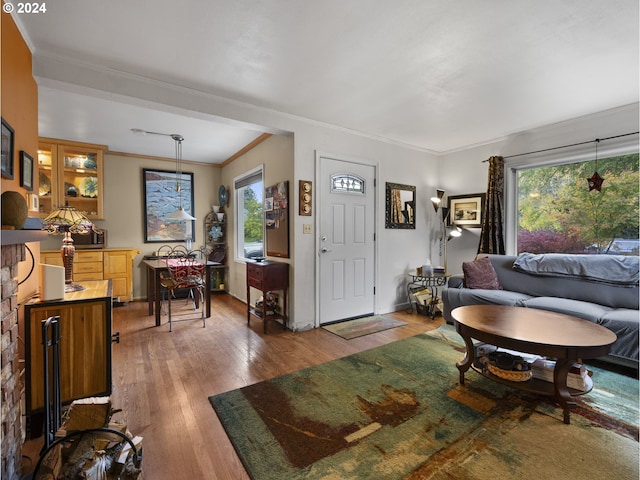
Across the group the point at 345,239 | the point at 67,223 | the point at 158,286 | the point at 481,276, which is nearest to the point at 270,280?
the point at 345,239

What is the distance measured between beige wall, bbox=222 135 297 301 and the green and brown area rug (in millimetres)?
1572

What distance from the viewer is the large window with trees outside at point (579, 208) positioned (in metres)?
3.15

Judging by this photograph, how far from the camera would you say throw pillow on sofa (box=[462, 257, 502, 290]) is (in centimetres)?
359

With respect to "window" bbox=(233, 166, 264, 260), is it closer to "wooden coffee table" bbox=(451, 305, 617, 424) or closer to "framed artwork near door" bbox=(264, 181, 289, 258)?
"framed artwork near door" bbox=(264, 181, 289, 258)

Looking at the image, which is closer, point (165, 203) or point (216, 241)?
point (165, 203)

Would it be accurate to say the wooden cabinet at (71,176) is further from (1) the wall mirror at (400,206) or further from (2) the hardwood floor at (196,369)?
(1) the wall mirror at (400,206)

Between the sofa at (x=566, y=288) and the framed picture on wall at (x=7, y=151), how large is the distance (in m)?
3.98

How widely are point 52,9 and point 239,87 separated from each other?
1.26 m

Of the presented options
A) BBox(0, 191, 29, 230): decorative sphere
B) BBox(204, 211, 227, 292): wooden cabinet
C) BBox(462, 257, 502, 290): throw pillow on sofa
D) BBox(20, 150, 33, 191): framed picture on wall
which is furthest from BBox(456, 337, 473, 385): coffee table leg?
BBox(204, 211, 227, 292): wooden cabinet

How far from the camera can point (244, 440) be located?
5.52 ft

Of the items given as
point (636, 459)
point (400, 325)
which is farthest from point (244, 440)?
point (400, 325)

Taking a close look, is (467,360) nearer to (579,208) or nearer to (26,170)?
(579,208)

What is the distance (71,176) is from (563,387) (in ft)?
20.0

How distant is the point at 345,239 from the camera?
3.88 meters
